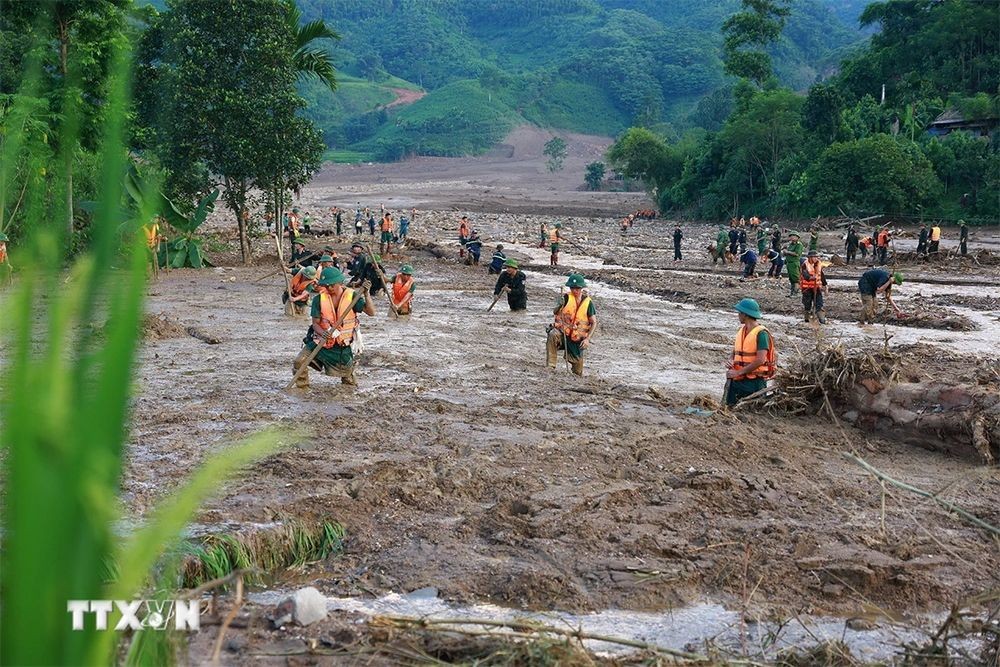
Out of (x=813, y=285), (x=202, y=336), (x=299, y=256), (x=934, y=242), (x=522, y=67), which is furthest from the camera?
(x=522, y=67)

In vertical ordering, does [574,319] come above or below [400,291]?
above

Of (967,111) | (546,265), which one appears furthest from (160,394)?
(967,111)

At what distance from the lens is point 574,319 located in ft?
41.1

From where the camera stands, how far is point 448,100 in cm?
13075

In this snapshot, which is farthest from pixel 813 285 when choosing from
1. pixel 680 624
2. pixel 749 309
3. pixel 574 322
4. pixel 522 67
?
pixel 522 67

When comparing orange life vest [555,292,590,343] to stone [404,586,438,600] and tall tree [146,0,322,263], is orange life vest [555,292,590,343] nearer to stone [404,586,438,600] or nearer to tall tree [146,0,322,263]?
stone [404,586,438,600]

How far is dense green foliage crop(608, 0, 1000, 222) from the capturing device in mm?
43250

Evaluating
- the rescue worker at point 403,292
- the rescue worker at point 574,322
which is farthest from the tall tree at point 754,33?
the rescue worker at point 574,322

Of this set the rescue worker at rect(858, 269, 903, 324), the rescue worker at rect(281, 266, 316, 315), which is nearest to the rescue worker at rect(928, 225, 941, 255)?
the rescue worker at rect(858, 269, 903, 324)

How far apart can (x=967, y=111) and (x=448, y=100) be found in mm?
91086

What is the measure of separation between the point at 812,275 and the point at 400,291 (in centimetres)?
764

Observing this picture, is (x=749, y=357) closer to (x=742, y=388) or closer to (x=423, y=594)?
(x=742, y=388)

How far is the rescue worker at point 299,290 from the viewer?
16011mm

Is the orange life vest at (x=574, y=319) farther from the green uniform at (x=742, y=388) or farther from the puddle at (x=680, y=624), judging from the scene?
the puddle at (x=680, y=624)
